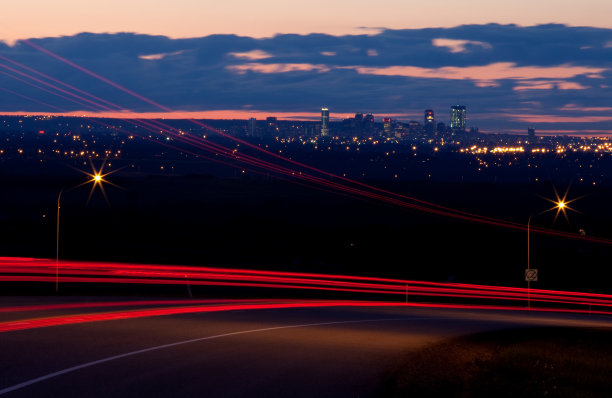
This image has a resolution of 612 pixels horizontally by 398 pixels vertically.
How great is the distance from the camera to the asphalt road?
34.1 feet

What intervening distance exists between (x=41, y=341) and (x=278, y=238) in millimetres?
59040

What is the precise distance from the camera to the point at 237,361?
42.0 ft

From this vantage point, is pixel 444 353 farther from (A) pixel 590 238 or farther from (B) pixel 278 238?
(A) pixel 590 238

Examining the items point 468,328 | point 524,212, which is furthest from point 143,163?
point 468,328

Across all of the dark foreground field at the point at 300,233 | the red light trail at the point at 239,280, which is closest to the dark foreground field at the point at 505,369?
the red light trail at the point at 239,280

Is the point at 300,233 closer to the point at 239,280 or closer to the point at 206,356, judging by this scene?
the point at 239,280

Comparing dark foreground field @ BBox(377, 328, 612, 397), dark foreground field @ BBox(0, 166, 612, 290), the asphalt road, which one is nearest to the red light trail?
dark foreground field @ BBox(0, 166, 612, 290)

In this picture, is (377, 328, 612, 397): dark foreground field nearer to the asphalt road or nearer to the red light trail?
the asphalt road

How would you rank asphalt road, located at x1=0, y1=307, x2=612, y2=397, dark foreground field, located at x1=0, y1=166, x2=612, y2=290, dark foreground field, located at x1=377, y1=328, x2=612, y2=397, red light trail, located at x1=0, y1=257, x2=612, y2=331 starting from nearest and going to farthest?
asphalt road, located at x1=0, y1=307, x2=612, y2=397, dark foreground field, located at x1=377, y1=328, x2=612, y2=397, red light trail, located at x1=0, y1=257, x2=612, y2=331, dark foreground field, located at x1=0, y1=166, x2=612, y2=290

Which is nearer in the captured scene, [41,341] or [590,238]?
[41,341]

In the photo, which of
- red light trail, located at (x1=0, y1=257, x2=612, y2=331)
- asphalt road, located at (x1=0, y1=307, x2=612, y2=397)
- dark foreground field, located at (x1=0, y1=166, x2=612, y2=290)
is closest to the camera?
asphalt road, located at (x1=0, y1=307, x2=612, y2=397)

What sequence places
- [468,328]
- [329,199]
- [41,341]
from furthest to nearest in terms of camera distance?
1. [329,199]
2. [468,328]
3. [41,341]

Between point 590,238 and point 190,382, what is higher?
point 190,382

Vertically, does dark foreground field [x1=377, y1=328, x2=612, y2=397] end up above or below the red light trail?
above
